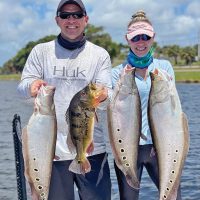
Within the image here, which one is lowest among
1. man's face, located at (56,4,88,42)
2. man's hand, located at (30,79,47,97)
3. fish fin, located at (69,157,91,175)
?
fish fin, located at (69,157,91,175)

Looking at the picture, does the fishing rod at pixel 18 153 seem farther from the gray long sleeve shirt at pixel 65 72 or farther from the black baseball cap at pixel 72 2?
the black baseball cap at pixel 72 2

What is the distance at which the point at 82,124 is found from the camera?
5.38 meters

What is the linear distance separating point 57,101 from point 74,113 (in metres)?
0.45

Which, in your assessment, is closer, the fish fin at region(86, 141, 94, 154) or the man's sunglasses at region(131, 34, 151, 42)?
the fish fin at region(86, 141, 94, 154)

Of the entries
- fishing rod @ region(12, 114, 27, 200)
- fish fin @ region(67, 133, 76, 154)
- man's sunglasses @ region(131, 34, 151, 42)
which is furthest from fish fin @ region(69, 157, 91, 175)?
man's sunglasses @ region(131, 34, 151, 42)

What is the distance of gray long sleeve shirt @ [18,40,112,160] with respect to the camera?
18.8ft

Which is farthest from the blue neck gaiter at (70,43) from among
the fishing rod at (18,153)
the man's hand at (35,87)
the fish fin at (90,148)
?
the fishing rod at (18,153)

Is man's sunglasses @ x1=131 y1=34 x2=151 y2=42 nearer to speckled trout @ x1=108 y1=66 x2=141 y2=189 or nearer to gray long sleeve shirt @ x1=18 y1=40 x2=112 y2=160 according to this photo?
gray long sleeve shirt @ x1=18 y1=40 x2=112 y2=160

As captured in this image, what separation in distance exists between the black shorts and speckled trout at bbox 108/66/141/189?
44 centimetres

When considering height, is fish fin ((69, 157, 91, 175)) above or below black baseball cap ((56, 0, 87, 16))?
below

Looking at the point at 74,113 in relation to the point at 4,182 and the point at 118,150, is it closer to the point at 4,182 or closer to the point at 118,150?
the point at 118,150

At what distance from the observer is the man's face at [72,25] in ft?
18.5

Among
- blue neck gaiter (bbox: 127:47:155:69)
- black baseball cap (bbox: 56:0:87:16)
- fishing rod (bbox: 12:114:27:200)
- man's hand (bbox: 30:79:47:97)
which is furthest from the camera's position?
fishing rod (bbox: 12:114:27:200)

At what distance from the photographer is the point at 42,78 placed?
5812 millimetres
